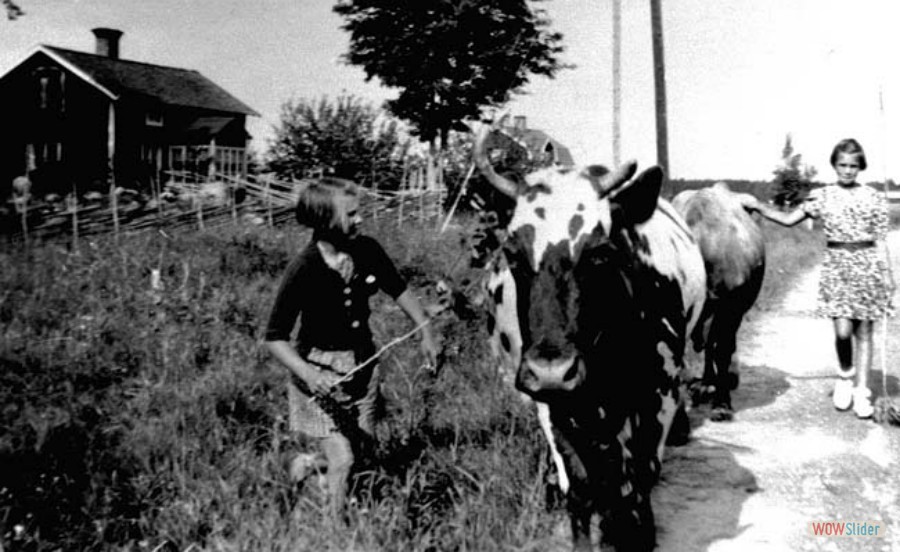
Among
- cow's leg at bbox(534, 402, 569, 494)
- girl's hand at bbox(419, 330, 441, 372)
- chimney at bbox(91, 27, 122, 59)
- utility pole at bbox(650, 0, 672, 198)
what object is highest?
chimney at bbox(91, 27, 122, 59)

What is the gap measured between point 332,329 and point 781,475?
3.02 metres

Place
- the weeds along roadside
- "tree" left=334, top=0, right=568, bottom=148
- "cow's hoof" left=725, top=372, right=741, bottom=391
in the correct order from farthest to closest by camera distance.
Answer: "tree" left=334, top=0, right=568, bottom=148 < "cow's hoof" left=725, top=372, right=741, bottom=391 < the weeds along roadside

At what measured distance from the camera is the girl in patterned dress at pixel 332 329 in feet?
11.2

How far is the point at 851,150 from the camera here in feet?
19.5

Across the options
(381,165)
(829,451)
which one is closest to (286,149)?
(381,165)

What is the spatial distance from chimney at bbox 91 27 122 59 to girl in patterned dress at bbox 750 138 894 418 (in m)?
38.6

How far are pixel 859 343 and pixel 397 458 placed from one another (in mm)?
3914

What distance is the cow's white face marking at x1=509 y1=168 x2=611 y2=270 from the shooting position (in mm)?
3143

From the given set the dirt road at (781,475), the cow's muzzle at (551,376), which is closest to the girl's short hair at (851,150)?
the dirt road at (781,475)

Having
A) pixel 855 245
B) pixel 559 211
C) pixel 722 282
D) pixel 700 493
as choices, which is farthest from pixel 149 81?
pixel 559 211

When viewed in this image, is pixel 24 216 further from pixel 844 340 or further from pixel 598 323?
pixel 844 340

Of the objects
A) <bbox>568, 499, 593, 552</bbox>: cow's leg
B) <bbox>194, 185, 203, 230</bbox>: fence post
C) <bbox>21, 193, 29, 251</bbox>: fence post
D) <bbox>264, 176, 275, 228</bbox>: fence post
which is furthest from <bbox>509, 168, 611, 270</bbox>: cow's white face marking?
<bbox>264, 176, 275, 228</bbox>: fence post

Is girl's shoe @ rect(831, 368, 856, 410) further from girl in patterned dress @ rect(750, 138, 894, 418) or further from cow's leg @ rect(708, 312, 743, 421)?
cow's leg @ rect(708, 312, 743, 421)

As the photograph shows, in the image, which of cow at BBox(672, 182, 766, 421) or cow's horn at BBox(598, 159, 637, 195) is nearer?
cow's horn at BBox(598, 159, 637, 195)
